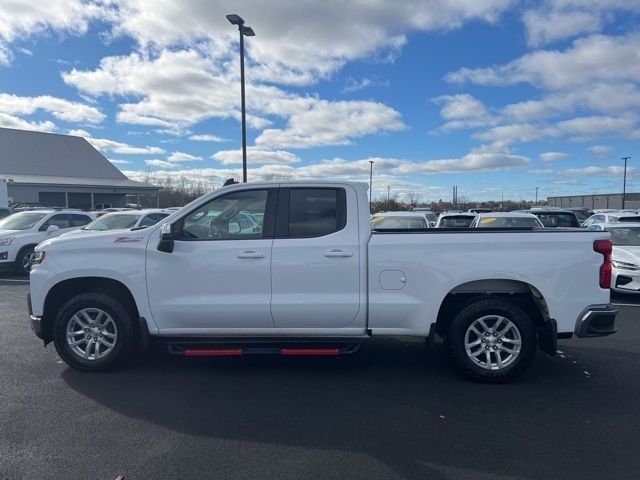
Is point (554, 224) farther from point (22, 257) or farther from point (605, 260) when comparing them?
point (22, 257)

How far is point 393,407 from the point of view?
14.2ft

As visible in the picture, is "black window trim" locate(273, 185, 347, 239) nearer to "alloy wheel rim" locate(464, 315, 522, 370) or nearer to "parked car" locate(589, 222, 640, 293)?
"alloy wheel rim" locate(464, 315, 522, 370)

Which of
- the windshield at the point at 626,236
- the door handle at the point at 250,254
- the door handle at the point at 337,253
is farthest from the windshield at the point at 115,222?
the windshield at the point at 626,236

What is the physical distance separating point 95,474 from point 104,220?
10.5 m

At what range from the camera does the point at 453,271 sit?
15.6ft

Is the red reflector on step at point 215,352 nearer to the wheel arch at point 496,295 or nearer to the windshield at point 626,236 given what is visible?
the wheel arch at point 496,295

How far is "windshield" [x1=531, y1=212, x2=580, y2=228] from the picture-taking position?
13.7m

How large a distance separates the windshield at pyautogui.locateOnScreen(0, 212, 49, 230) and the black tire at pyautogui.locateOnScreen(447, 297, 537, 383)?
39.0ft

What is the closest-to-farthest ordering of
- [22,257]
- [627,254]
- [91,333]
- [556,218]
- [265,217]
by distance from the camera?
[265,217]
[91,333]
[627,254]
[22,257]
[556,218]

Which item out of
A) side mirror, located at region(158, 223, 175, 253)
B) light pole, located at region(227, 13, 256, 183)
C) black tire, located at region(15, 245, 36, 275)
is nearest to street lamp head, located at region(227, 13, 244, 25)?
light pole, located at region(227, 13, 256, 183)

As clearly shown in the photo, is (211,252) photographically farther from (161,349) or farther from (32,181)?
(32,181)

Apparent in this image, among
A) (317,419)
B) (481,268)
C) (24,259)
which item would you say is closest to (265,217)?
(317,419)

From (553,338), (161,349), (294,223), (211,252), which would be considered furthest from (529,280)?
(161,349)

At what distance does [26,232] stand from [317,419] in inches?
438
